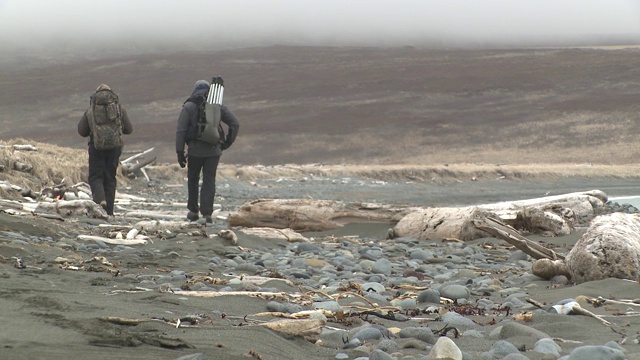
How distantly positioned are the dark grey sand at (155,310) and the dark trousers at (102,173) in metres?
1.53

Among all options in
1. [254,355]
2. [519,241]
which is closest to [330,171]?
[519,241]

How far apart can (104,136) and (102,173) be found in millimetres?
633

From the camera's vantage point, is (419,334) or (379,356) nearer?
(379,356)

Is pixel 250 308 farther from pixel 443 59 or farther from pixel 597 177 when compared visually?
pixel 443 59

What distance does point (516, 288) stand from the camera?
7.66 m

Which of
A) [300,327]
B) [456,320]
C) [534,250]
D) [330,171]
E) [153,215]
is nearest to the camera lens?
[300,327]

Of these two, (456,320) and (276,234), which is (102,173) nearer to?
(276,234)

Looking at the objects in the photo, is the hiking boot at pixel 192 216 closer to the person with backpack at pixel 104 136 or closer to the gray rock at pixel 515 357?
the person with backpack at pixel 104 136

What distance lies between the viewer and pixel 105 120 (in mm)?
11703

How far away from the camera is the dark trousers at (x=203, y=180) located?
481 inches

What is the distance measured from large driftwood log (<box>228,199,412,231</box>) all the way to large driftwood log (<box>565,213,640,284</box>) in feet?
16.8

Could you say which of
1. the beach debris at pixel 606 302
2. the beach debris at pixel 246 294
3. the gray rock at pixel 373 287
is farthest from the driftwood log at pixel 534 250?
the beach debris at pixel 246 294

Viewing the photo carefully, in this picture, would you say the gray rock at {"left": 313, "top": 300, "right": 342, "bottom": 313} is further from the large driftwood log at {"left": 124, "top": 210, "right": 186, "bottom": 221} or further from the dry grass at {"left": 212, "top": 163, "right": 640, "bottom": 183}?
the dry grass at {"left": 212, "top": 163, "right": 640, "bottom": 183}

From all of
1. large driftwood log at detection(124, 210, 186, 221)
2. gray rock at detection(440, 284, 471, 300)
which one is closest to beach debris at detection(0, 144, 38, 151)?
large driftwood log at detection(124, 210, 186, 221)
